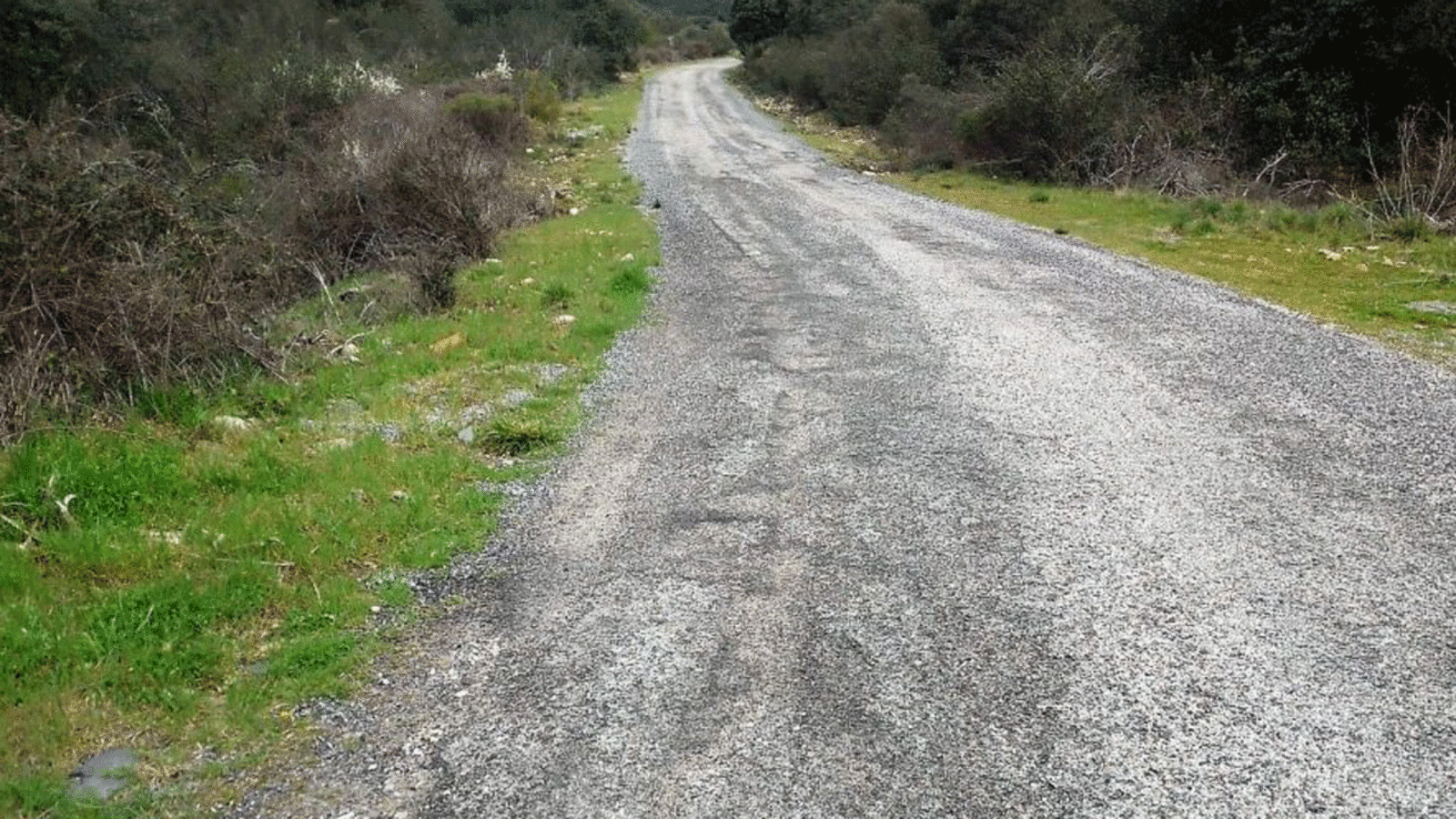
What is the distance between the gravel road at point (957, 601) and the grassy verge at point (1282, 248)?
1.10 m

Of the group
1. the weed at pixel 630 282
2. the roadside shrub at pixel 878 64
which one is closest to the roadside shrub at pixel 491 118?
the roadside shrub at pixel 878 64

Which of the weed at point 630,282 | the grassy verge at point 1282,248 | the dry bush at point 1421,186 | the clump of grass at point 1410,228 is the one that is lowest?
the weed at point 630,282

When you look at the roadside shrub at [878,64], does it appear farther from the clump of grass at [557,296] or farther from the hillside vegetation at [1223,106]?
the clump of grass at [557,296]

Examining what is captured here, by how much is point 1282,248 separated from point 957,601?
30.6ft

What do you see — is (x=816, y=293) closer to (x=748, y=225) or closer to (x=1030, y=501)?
(x=748, y=225)

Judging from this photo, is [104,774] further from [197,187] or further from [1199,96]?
[1199,96]

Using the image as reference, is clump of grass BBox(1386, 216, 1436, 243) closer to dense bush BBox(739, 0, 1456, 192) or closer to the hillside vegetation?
the hillside vegetation

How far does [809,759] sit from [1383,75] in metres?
15.9

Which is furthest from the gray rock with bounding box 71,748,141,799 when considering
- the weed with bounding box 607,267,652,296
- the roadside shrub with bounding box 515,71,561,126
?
the roadside shrub with bounding box 515,71,561,126

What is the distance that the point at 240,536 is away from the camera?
15.5 ft

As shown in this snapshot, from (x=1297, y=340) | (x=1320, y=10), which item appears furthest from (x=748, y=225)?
(x=1320, y=10)

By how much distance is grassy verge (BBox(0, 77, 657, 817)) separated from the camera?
346 cm

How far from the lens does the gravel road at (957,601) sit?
10.3 ft

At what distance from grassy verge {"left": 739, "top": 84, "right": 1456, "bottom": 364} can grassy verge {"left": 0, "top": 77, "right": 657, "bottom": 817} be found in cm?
628
